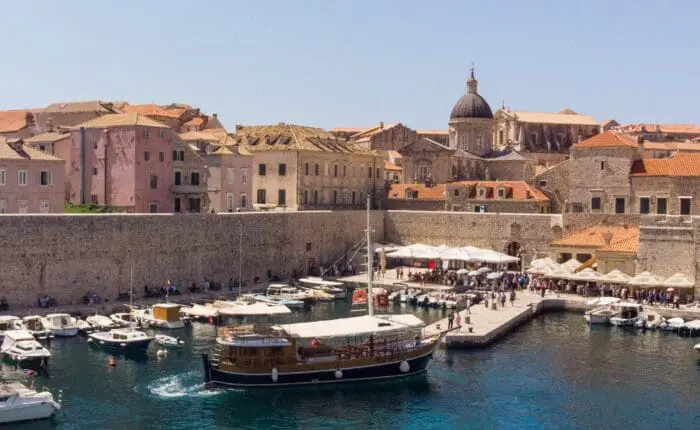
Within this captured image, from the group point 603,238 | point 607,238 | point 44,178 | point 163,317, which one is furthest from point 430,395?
point 44,178

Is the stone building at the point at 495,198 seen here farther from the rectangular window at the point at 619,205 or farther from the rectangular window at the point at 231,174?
the rectangular window at the point at 231,174

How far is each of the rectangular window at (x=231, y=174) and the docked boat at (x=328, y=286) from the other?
9970 mm

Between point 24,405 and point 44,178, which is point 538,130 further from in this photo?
point 24,405

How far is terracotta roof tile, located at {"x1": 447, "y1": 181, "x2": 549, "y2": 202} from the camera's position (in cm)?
6094

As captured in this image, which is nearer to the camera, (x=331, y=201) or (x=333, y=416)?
(x=333, y=416)

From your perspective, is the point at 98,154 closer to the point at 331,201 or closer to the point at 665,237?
the point at 331,201

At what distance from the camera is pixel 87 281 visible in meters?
41.1

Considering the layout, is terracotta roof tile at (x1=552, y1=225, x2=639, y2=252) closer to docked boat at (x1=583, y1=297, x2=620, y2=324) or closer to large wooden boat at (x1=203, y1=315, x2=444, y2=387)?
docked boat at (x1=583, y1=297, x2=620, y2=324)

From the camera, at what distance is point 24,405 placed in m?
25.9

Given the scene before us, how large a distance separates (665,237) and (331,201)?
24.7m

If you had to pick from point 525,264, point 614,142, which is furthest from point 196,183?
point 614,142

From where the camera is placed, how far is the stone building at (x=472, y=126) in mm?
76062

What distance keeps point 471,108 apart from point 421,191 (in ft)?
45.2

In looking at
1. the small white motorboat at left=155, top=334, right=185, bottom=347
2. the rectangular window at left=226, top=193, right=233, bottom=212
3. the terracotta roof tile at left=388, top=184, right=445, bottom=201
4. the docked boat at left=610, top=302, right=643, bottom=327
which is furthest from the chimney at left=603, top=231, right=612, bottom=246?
the small white motorboat at left=155, top=334, right=185, bottom=347
